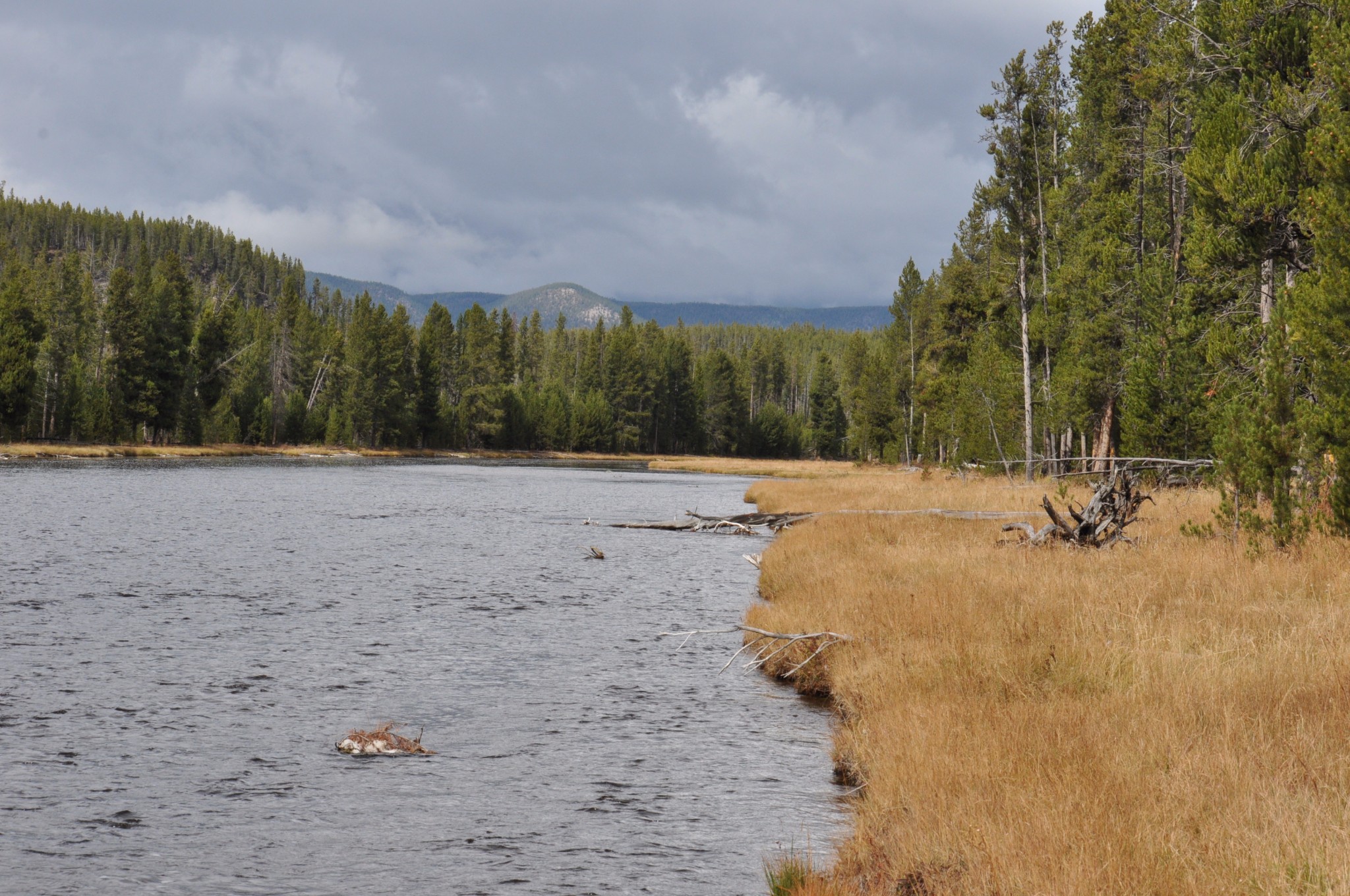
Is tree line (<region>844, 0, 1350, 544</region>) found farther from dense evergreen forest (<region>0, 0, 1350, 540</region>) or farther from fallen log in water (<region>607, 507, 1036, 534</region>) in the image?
fallen log in water (<region>607, 507, 1036, 534</region>)

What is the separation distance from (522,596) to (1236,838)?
15277 millimetres

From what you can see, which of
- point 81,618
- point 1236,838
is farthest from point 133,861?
point 81,618

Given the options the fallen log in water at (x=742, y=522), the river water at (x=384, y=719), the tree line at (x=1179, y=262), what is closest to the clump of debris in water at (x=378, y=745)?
the river water at (x=384, y=719)

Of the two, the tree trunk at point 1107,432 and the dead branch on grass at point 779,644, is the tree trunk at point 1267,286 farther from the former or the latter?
the dead branch on grass at point 779,644

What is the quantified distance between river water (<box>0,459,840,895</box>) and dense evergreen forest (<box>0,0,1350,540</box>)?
9.11 meters

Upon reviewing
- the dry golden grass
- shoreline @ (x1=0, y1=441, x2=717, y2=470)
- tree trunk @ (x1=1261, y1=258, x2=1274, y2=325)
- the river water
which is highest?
tree trunk @ (x1=1261, y1=258, x2=1274, y2=325)

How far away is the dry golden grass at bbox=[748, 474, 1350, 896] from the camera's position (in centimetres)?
530

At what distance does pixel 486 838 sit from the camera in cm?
762

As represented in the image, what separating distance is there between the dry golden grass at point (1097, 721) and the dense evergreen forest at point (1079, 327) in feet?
9.82

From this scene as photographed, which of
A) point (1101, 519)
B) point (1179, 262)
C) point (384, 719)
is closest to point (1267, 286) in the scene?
point (1101, 519)

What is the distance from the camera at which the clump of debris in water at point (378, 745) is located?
31.8 ft

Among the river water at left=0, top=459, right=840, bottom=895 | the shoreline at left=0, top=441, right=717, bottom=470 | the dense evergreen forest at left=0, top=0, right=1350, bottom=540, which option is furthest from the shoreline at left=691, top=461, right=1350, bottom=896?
the shoreline at left=0, top=441, right=717, bottom=470

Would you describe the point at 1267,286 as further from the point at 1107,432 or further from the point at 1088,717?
the point at 1088,717

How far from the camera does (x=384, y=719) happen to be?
10.9 meters
